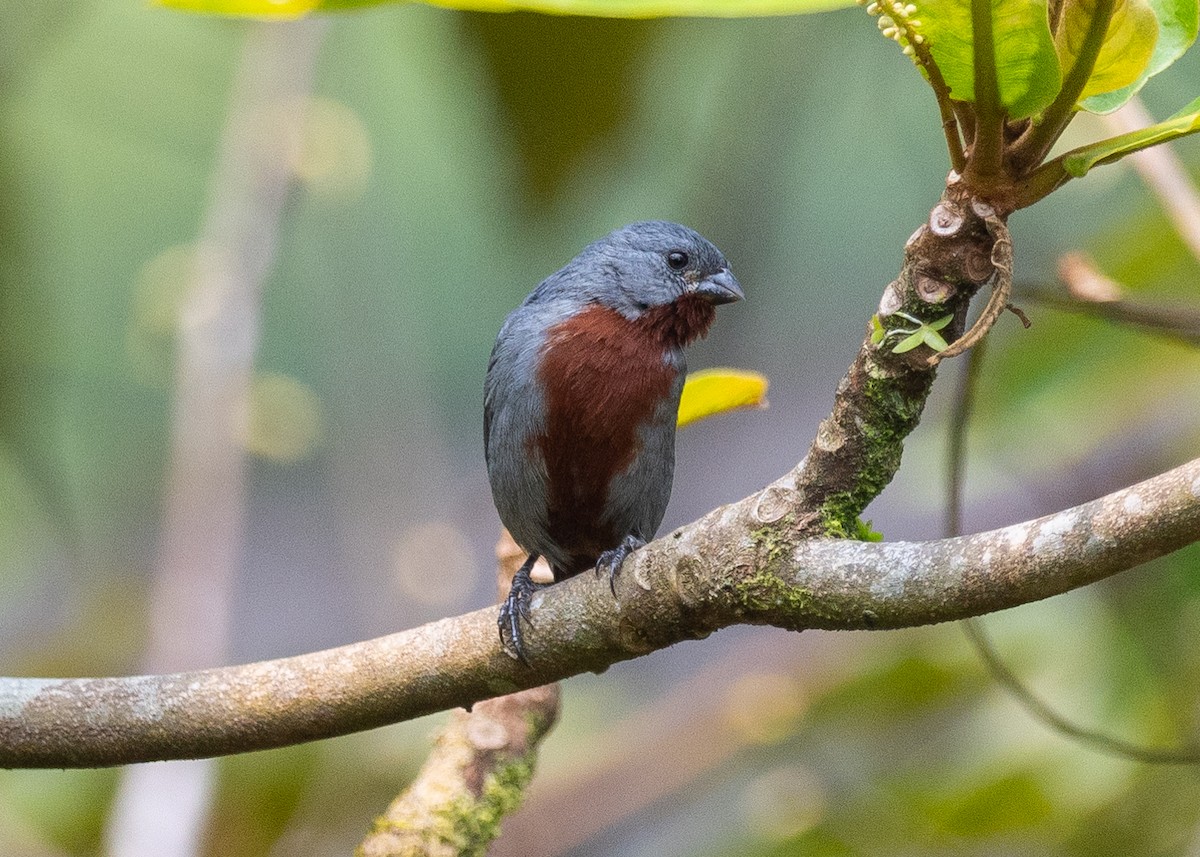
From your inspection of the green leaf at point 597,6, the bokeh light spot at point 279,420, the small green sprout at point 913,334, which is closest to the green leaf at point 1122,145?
the small green sprout at point 913,334

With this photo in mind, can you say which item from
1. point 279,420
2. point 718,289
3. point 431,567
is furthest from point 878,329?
point 279,420

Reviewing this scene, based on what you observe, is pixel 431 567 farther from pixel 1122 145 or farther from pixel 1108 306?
pixel 1122 145

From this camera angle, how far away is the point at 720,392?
2.69 meters

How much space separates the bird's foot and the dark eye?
0.72m

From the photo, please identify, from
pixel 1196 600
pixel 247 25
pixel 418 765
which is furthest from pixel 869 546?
pixel 247 25

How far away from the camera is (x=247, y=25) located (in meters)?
4.79

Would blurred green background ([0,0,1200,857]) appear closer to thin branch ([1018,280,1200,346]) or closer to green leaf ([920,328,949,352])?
thin branch ([1018,280,1200,346])

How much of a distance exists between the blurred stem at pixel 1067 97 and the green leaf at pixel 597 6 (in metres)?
0.48

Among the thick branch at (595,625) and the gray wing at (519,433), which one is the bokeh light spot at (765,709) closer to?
the gray wing at (519,433)

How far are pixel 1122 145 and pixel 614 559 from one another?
3.70 feet

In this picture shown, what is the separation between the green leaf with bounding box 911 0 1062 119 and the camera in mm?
1595

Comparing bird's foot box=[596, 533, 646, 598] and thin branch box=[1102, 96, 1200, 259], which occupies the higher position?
thin branch box=[1102, 96, 1200, 259]

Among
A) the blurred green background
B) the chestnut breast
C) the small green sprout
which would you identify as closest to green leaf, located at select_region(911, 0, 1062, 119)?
the small green sprout

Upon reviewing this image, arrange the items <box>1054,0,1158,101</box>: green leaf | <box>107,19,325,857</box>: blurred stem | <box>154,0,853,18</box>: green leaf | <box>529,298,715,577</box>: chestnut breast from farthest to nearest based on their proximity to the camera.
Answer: <box>107,19,325,857</box>: blurred stem → <box>529,298,715,577</box>: chestnut breast → <box>154,0,853,18</box>: green leaf → <box>1054,0,1158,101</box>: green leaf
